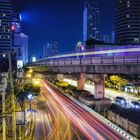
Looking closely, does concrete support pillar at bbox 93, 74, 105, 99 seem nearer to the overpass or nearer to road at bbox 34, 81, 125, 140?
the overpass

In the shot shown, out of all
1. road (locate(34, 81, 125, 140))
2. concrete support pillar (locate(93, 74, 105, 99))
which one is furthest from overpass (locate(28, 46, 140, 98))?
road (locate(34, 81, 125, 140))

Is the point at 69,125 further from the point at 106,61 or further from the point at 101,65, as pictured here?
the point at 106,61

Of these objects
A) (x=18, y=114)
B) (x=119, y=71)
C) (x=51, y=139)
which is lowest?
(x=51, y=139)

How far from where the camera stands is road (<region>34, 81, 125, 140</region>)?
147 ft

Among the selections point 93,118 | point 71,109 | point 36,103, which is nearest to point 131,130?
point 93,118

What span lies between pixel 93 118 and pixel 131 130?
12.7 metres

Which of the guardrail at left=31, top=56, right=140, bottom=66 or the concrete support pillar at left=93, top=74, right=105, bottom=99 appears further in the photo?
the concrete support pillar at left=93, top=74, right=105, bottom=99

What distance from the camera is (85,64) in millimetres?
62156

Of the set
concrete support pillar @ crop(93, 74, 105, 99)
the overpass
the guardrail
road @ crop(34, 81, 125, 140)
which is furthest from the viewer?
concrete support pillar @ crop(93, 74, 105, 99)

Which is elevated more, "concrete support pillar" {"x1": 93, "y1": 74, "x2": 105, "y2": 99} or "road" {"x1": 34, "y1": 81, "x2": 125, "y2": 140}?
"concrete support pillar" {"x1": 93, "y1": 74, "x2": 105, "y2": 99}

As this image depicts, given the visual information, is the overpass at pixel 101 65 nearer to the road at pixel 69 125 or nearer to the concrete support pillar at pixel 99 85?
the concrete support pillar at pixel 99 85

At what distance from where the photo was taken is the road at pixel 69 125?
147ft

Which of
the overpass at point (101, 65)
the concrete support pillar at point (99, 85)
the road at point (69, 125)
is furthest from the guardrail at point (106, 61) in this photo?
the road at point (69, 125)

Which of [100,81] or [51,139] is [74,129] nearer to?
[51,139]
